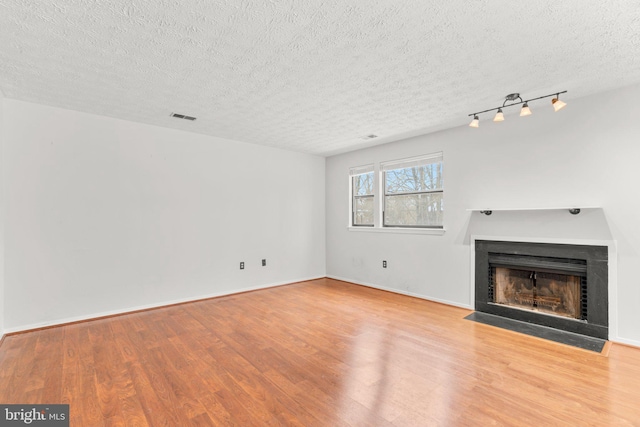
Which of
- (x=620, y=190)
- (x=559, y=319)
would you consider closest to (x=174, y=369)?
(x=559, y=319)

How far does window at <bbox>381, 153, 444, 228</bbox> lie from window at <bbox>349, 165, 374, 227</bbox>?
1.01 ft

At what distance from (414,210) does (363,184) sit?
1200 millimetres

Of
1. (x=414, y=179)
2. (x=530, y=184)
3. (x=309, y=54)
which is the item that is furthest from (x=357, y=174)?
(x=309, y=54)

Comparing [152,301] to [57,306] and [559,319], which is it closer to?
[57,306]

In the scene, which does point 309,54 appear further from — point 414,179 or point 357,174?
point 357,174

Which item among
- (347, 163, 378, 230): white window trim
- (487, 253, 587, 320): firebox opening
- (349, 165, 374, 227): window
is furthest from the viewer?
(349, 165, 374, 227): window

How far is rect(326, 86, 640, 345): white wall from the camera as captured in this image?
9.50 feet

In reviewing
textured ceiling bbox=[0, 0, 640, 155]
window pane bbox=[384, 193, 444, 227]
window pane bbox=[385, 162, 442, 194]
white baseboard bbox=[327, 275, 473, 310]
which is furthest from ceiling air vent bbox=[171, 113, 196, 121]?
white baseboard bbox=[327, 275, 473, 310]

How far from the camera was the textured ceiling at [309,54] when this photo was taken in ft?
5.98

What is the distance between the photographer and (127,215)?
3.90 meters

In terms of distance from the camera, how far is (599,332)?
302cm

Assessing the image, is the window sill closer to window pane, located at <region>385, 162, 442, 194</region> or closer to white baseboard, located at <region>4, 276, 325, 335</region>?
window pane, located at <region>385, 162, 442, 194</region>

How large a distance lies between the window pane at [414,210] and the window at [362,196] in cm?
36

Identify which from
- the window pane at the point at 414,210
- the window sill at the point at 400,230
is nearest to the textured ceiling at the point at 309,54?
the window pane at the point at 414,210
